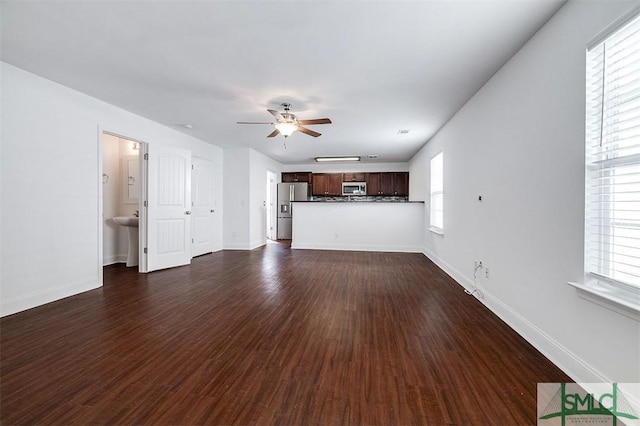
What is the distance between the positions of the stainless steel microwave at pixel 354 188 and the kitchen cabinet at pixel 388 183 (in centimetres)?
16

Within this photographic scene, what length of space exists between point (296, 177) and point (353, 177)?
6.29ft

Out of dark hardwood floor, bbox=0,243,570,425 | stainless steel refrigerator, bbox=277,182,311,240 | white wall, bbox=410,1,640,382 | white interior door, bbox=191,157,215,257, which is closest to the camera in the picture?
dark hardwood floor, bbox=0,243,570,425

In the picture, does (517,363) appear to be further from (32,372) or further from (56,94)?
(56,94)

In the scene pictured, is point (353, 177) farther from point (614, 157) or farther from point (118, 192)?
point (614, 157)

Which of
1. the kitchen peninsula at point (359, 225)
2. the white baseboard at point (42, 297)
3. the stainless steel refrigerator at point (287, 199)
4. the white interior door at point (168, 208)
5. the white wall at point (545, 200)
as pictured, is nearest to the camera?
the white wall at point (545, 200)

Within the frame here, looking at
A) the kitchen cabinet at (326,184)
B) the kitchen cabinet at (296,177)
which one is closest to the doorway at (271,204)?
the kitchen cabinet at (296,177)

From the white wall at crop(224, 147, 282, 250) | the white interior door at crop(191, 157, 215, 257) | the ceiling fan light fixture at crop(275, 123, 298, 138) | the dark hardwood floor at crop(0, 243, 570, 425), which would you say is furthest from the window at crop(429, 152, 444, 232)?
the white interior door at crop(191, 157, 215, 257)

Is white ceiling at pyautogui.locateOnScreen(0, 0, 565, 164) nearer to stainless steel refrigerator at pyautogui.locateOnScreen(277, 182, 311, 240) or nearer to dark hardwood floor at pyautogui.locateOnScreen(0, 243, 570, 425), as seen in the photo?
dark hardwood floor at pyautogui.locateOnScreen(0, 243, 570, 425)

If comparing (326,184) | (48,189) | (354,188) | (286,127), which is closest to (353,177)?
(354,188)

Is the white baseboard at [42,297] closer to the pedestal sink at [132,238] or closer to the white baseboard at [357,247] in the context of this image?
the pedestal sink at [132,238]

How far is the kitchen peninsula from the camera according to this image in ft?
20.7

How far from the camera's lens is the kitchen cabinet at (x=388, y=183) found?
28.2ft

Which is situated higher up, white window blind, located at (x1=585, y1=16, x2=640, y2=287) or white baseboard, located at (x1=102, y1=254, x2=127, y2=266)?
white window blind, located at (x1=585, y1=16, x2=640, y2=287)

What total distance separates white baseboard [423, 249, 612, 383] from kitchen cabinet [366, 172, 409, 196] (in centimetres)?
570
